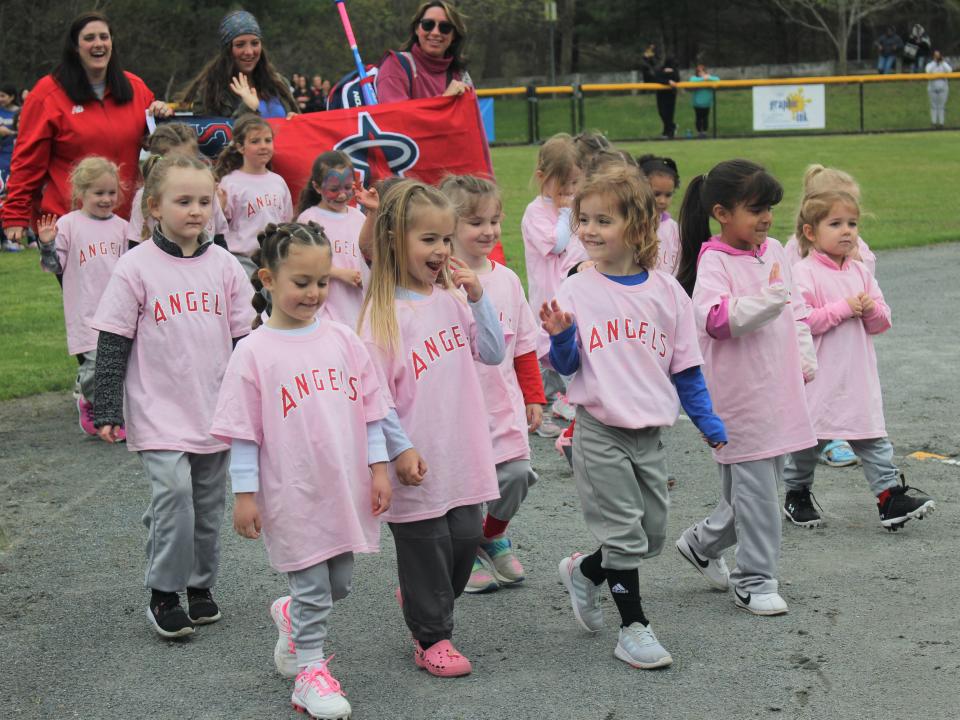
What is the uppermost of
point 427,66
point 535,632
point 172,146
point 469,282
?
point 427,66

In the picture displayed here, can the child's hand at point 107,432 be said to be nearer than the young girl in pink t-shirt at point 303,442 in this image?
No

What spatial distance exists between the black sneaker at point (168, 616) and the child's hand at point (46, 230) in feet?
9.99

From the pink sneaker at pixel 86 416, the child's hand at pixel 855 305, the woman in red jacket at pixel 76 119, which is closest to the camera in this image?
the child's hand at pixel 855 305

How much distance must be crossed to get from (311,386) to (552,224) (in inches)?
154

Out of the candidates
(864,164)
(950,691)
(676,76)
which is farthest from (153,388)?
(676,76)

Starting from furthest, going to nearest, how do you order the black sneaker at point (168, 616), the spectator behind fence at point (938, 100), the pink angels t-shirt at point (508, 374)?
1. the spectator behind fence at point (938, 100)
2. the pink angels t-shirt at point (508, 374)
3. the black sneaker at point (168, 616)

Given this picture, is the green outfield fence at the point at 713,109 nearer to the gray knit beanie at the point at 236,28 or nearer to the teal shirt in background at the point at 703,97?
the teal shirt in background at the point at 703,97

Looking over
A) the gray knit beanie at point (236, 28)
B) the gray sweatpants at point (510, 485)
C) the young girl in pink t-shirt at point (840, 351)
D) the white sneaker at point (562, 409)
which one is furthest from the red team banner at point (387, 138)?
the gray sweatpants at point (510, 485)

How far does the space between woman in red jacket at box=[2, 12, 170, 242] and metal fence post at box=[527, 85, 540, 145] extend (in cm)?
2475

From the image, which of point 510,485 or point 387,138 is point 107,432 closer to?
point 510,485

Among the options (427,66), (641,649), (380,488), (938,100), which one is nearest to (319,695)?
(380,488)

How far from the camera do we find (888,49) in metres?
46.1

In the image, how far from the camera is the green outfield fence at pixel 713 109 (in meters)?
32.0

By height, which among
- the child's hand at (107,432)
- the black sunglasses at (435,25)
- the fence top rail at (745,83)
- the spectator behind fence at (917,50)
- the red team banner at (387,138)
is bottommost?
the child's hand at (107,432)
